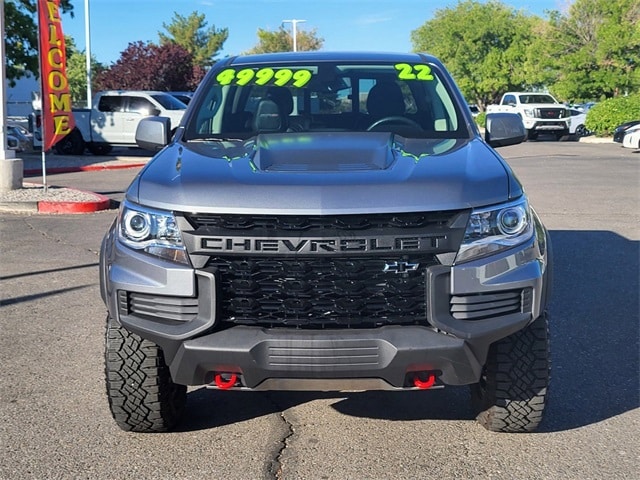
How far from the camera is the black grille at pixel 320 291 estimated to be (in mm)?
3396

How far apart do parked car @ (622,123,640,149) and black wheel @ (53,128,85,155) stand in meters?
16.0

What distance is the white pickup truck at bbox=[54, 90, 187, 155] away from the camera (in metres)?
24.3

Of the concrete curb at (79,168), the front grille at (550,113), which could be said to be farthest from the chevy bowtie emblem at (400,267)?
the front grille at (550,113)

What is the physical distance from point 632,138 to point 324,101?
22.3 m

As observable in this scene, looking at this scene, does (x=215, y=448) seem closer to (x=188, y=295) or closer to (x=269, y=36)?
(x=188, y=295)

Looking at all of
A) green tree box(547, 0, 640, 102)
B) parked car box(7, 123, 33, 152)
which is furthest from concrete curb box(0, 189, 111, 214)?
green tree box(547, 0, 640, 102)

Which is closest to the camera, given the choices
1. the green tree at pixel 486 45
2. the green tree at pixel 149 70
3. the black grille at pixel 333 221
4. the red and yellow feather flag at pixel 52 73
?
the black grille at pixel 333 221

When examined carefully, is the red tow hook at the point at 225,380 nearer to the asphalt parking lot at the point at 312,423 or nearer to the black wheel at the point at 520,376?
the asphalt parking lot at the point at 312,423

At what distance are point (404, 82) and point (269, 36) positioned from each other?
72510mm

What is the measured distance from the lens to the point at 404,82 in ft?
16.8

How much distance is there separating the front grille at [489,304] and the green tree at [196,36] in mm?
79077

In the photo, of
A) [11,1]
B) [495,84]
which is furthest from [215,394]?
[495,84]

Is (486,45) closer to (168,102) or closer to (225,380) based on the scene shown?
(168,102)

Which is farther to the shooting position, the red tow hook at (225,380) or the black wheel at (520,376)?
the black wheel at (520,376)
